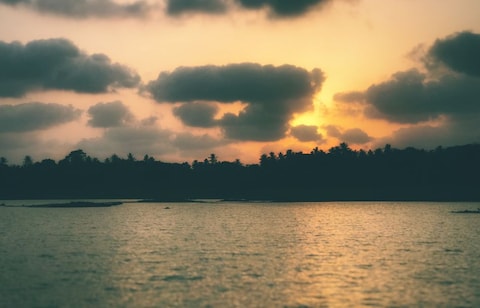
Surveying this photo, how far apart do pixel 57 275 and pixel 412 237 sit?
2663 inches

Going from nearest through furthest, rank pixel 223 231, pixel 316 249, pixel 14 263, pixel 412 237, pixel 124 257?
pixel 14 263 < pixel 124 257 < pixel 316 249 < pixel 412 237 < pixel 223 231

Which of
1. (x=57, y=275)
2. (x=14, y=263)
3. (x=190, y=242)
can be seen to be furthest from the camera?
(x=190, y=242)

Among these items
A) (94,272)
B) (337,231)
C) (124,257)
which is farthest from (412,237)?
(94,272)

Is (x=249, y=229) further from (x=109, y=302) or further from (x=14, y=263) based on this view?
(x=109, y=302)

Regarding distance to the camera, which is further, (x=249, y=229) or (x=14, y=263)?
(x=249, y=229)

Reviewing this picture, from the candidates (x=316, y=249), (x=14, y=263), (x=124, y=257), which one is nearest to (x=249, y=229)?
(x=316, y=249)

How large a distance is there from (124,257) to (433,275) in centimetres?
3700

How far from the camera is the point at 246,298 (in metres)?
43.1

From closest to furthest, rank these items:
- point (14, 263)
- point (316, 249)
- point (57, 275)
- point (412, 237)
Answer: point (57, 275), point (14, 263), point (316, 249), point (412, 237)

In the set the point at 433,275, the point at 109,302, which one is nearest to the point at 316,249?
the point at 433,275

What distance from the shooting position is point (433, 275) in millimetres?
54688

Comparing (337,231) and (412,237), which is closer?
(412,237)

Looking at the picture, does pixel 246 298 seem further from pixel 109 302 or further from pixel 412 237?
pixel 412 237

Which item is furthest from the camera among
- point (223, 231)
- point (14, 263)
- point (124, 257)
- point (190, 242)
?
point (223, 231)
